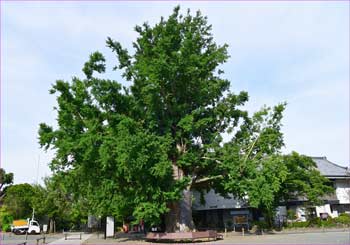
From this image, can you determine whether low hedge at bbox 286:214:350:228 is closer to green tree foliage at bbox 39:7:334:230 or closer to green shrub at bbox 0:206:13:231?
green tree foliage at bbox 39:7:334:230

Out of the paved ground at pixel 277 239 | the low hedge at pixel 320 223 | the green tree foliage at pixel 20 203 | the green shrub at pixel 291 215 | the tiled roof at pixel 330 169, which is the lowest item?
the paved ground at pixel 277 239

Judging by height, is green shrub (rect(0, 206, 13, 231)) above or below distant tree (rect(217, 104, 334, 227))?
below

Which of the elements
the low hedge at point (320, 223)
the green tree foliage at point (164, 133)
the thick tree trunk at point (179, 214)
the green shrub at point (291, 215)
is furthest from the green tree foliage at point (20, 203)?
Result: the low hedge at point (320, 223)

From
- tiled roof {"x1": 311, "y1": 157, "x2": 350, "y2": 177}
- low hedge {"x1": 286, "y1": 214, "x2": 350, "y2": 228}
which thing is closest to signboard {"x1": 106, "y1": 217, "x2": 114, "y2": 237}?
low hedge {"x1": 286, "y1": 214, "x2": 350, "y2": 228}

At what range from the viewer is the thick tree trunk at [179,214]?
23980 millimetres

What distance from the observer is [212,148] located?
2506 cm

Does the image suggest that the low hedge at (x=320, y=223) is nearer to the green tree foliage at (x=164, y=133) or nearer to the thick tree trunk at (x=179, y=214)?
the green tree foliage at (x=164, y=133)

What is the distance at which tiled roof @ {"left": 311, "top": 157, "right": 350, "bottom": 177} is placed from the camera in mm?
40500

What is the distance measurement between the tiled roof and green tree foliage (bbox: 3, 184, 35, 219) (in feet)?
129

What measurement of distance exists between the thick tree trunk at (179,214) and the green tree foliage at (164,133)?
75 mm

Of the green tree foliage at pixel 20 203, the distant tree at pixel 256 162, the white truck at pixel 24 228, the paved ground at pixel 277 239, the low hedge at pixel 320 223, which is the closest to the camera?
the paved ground at pixel 277 239

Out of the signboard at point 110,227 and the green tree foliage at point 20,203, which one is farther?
the green tree foliage at point 20,203

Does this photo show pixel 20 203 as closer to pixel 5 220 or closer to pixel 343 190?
pixel 5 220

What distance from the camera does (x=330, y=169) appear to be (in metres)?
42.0
